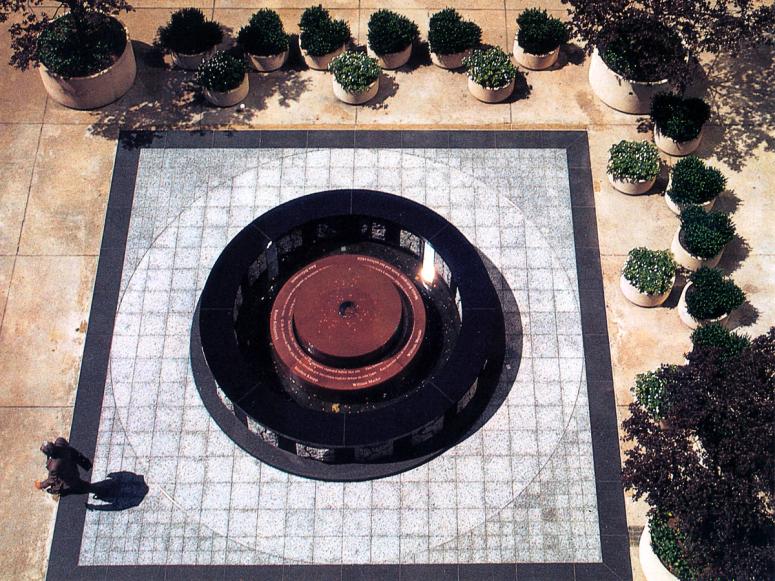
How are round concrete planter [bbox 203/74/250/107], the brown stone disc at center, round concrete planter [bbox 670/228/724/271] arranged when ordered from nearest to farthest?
the brown stone disc at center < round concrete planter [bbox 670/228/724/271] < round concrete planter [bbox 203/74/250/107]

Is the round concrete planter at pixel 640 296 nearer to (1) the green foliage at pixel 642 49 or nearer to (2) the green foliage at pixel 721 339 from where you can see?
(2) the green foliage at pixel 721 339

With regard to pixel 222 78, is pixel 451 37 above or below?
above

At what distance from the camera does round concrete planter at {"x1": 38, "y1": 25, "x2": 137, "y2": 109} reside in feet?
106

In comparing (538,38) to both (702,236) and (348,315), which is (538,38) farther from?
(348,315)

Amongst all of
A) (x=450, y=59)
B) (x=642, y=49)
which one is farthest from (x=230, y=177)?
(x=642, y=49)

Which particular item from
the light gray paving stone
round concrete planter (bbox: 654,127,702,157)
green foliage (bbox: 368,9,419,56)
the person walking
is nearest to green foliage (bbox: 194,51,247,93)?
the light gray paving stone

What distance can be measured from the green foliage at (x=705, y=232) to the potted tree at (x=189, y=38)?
16.4 meters

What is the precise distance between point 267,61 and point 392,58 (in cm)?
416

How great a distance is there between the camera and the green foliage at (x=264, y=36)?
33.2 metres

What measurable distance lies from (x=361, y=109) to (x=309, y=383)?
1080 centimetres

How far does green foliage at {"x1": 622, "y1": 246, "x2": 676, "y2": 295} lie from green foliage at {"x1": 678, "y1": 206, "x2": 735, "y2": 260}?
0.82 meters

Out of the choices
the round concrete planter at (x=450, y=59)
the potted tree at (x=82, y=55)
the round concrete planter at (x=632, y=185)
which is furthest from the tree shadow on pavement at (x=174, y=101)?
the round concrete planter at (x=632, y=185)

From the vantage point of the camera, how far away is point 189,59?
110 feet

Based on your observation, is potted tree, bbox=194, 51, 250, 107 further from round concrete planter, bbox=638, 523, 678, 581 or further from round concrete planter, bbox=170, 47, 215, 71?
round concrete planter, bbox=638, 523, 678, 581
